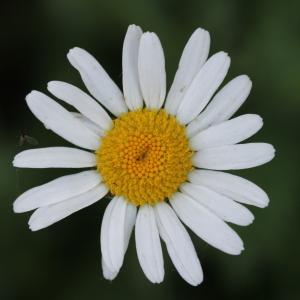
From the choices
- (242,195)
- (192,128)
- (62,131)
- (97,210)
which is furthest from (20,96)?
(242,195)

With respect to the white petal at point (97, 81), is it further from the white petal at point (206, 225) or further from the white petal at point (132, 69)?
the white petal at point (206, 225)

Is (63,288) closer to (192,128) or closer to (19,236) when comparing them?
(19,236)

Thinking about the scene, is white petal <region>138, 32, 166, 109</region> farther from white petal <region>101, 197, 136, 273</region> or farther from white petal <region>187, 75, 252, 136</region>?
white petal <region>101, 197, 136, 273</region>

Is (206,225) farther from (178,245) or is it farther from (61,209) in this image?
(61,209)

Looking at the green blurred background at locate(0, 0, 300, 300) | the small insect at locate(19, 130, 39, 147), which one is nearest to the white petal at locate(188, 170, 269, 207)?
the green blurred background at locate(0, 0, 300, 300)

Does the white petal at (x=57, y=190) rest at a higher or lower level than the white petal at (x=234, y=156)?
higher

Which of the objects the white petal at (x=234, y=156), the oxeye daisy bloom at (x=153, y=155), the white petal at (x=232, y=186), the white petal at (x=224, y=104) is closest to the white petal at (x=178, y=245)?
the oxeye daisy bloom at (x=153, y=155)
